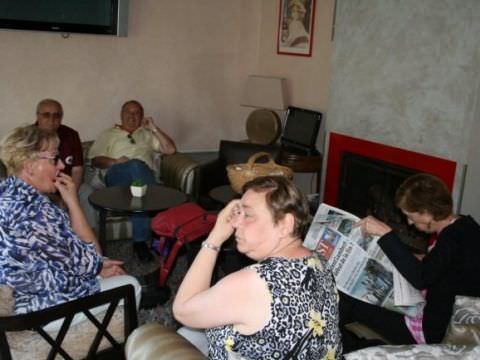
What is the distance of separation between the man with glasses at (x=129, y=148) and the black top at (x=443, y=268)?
8.11 feet

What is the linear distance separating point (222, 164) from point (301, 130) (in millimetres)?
770

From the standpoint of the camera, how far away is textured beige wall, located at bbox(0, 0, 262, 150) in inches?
182

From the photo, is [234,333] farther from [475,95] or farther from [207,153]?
[207,153]

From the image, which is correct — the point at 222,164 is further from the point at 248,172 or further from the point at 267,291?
the point at 267,291

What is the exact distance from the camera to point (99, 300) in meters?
1.90

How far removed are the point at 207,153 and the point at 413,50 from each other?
2.61m

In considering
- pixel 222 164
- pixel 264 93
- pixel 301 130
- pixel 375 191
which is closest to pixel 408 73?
pixel 375 191

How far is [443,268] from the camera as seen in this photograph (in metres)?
1.94

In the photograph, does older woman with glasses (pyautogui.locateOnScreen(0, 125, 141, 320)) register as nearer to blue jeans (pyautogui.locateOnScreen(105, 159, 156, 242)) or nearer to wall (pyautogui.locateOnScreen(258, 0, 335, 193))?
blue jeans (pyautogui.locateOnScreen(105, 159, 156, 242))

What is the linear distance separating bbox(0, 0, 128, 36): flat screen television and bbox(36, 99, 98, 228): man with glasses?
0.86m

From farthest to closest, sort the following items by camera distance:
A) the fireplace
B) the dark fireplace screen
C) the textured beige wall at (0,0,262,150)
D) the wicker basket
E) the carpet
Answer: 1. the textured beige wall at (0,0,262,150)
2. the dark fireplace screen
3. the fireplace
4. the wicker basket
5. the carpet

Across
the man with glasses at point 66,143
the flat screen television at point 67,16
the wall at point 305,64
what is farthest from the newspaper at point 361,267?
the flat screen television at point 67,16

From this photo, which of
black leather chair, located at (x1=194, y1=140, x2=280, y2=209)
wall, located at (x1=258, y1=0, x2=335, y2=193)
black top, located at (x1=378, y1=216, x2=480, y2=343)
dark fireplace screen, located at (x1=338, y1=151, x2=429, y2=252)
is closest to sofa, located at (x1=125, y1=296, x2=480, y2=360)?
black top, located at (x1=378, y1=216, x2=480, y2=343)

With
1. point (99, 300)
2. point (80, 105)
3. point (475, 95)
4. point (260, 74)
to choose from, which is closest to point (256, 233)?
point (99, 300)
